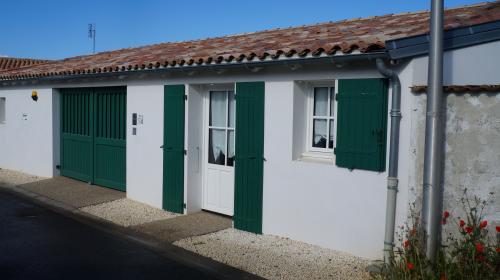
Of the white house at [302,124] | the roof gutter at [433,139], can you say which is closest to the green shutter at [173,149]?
the white house at [302,124]

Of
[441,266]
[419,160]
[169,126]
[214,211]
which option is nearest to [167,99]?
[169,126]

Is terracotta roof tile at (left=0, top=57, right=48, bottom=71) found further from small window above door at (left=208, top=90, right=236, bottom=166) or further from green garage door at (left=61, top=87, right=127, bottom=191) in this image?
small window above door at (left=208, top=90, right=236, bottom=166)

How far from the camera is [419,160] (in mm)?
5672

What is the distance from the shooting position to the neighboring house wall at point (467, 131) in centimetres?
532

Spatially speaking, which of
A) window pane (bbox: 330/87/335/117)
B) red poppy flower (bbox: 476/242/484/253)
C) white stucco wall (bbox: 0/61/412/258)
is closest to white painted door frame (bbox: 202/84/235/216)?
white stucco wall (bbox: 0/61/412/258)

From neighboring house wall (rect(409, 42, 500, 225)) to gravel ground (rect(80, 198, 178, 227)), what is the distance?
456 centimetres

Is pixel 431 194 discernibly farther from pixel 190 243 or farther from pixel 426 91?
pixel 190 243

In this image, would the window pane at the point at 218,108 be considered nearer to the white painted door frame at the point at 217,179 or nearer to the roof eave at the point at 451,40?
the white painted door frame at the point at 217,179

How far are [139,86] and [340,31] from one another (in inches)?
156

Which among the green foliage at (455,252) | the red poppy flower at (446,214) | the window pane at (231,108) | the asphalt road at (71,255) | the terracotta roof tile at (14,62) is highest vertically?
the terracotta roof tile at (14,62)

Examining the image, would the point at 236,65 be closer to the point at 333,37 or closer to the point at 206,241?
the point at 333,37

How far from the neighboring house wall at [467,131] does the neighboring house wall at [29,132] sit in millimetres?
9632

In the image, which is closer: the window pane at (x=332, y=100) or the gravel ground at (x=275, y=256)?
the gravel ground at (x=275, y=256)

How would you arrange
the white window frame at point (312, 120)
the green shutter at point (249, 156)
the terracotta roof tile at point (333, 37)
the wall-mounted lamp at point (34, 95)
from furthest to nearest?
1. the wall-mounted lamp at point (34, 95)
2. the green shutter at point (249, 156)
3. the white window frame at point (312, 120)
4. the terracotta roof tile at point (333, 37)
